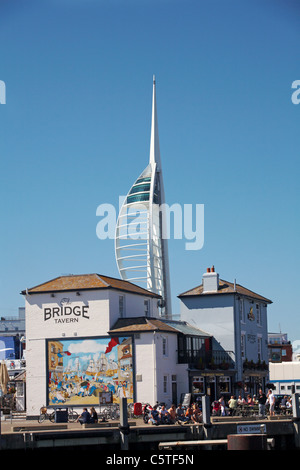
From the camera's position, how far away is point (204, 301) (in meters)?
59.8

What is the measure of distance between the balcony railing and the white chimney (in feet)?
15.2

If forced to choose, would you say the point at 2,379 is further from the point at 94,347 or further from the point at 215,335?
the point at 215,335

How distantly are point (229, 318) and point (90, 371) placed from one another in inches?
521

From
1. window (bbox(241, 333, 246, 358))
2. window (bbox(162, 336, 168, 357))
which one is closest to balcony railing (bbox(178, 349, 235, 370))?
window (bbox(241, 333, 246, 358))

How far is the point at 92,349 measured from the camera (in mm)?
49344

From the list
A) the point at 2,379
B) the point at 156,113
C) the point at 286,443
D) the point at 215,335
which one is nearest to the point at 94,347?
the point at 2,379

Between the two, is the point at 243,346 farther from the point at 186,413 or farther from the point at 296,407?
the point at 296,407

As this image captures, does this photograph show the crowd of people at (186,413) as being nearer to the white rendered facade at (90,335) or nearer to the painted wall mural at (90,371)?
the white rendered facade at (90,335)

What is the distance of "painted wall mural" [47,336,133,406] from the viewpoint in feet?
159

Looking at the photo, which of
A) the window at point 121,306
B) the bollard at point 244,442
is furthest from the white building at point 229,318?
the bollard at point 244,442

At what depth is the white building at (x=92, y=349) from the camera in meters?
48.6

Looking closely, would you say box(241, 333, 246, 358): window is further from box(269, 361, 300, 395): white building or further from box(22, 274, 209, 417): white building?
box(22, 274, 209, 417): white building

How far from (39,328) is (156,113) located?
82451 millimetres
